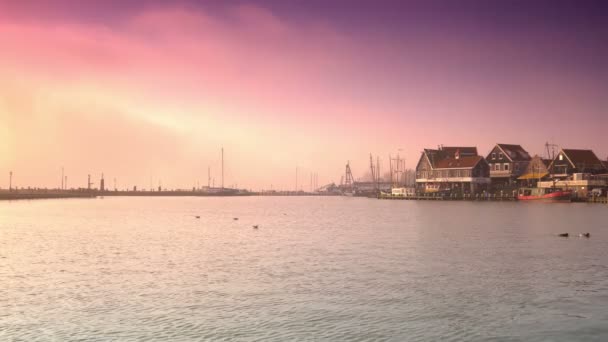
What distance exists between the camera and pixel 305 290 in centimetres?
2425

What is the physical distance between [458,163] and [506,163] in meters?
11.9

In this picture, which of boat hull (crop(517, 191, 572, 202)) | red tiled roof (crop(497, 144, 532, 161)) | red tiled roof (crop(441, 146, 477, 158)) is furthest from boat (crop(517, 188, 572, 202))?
red tiled roof (crop(441, 146, 477, 158))

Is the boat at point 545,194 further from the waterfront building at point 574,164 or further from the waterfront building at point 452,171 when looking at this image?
the waterfront building at point 452,171

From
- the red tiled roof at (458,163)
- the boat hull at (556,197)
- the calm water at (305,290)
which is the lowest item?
the calm water at (305,290)

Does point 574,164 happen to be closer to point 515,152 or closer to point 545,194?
point 545,194

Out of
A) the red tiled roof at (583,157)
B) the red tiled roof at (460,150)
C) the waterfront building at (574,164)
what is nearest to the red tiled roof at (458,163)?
the red tiled roof at (460,150)

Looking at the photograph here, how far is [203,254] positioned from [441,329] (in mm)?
21860

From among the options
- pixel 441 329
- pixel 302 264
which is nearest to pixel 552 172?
pixel 302 264

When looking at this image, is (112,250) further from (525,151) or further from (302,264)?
(525,151)

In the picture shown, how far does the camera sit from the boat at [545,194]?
11919 cm

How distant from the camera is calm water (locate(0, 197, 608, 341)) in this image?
1823cm

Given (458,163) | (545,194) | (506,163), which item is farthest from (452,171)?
(545,194)

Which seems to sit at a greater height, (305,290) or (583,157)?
(583,157)

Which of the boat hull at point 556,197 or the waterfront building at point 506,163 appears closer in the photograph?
the boat hull at point 556,197
